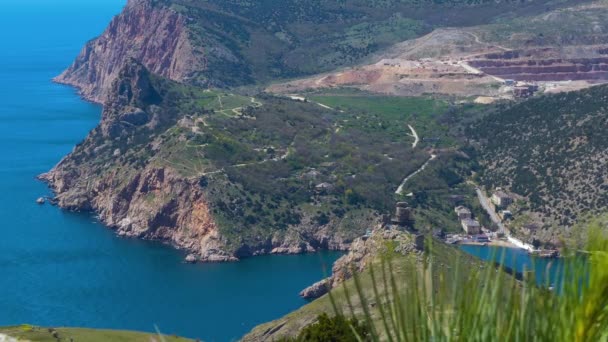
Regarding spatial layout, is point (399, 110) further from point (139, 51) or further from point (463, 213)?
point (139, 51)

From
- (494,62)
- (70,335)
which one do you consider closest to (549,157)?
(494,62)

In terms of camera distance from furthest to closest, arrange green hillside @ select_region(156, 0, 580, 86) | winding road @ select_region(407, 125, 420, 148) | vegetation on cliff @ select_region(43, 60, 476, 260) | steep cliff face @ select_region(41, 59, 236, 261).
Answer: green hillside @ select_region(156, 0, 580, 86)
winding road @ select_region(407, 125, 420, 148)
steep cliff face @ select_region(41, 59, 236, 261)
vegetation on cliff @ select_region(43, 60, 476, 260)

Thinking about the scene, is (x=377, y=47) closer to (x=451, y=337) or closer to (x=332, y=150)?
(x=332, y=150)

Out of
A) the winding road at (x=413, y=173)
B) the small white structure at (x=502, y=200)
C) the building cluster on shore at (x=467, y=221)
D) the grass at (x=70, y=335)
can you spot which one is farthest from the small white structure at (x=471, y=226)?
the grass at (x=70, y=335)

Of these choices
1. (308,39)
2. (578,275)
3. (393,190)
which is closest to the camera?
(578,275)

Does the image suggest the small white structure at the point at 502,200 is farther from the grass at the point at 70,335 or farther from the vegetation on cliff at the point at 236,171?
the grass at the point at 70,335

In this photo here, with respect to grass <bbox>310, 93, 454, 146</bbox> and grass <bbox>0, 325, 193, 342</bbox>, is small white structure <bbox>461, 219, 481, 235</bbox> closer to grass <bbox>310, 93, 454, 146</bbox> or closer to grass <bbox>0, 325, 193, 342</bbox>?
grass <bbox>310, 93, 454, 146</bbox>

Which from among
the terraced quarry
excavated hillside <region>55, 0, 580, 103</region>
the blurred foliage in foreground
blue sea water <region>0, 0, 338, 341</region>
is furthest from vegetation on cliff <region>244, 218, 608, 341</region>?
excavated hillside <region>55, 0, 580, 103</region>

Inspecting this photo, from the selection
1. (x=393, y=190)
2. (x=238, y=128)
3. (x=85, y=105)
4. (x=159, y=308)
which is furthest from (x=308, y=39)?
(x=159, y=308)
